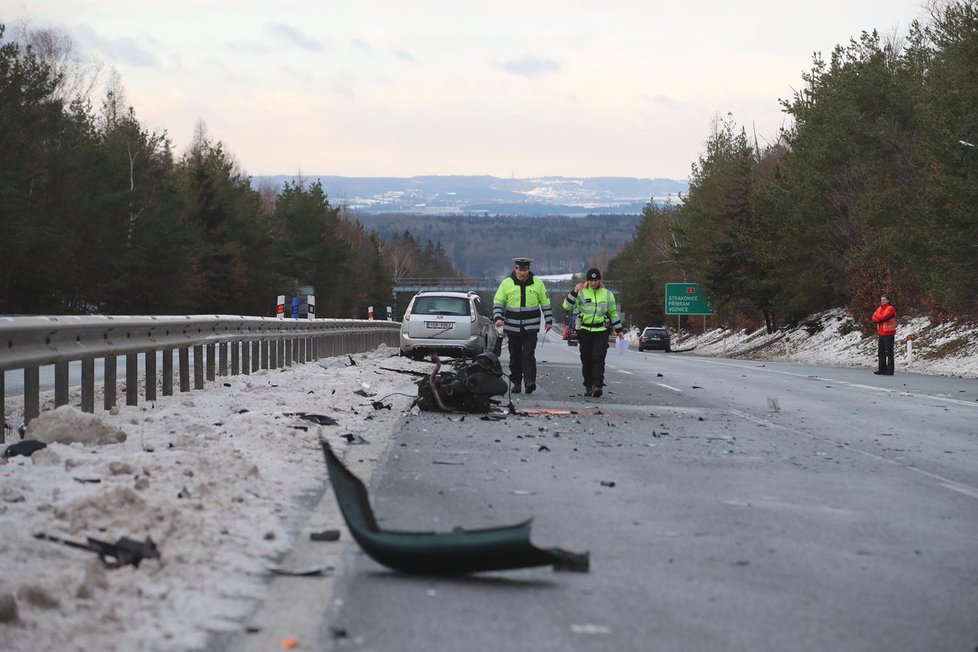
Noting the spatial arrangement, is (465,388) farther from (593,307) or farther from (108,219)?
(108,219)

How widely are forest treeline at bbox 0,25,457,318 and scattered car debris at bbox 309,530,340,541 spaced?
155 feet

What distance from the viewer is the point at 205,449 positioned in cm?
928

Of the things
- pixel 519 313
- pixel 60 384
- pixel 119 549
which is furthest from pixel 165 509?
pixel 519 313

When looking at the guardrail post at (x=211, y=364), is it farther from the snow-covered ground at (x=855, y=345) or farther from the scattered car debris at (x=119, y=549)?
the snow-covered ground at (x=855, y=345)

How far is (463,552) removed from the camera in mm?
5688

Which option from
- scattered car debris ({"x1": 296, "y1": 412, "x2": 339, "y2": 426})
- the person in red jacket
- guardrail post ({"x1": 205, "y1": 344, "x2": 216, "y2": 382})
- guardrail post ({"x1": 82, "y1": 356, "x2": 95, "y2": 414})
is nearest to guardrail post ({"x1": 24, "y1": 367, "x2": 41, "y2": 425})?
guardrail post ({"x1": 82, "y1": 356, "x2": 95, "y2": 414})

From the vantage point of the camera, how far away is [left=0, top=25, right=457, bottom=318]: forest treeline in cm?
5684

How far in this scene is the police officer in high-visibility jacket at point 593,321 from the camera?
18.8 metres

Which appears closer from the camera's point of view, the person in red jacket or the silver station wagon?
the silver station wagon

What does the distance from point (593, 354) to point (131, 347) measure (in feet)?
24.7

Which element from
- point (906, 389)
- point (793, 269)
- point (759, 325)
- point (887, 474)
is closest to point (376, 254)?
point (759, 325)

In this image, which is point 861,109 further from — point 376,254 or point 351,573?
point 376,254

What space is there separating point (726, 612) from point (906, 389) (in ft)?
61.0

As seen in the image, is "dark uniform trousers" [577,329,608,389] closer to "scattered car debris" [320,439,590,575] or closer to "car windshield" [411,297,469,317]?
"car windshield" [411,297,469,317]
